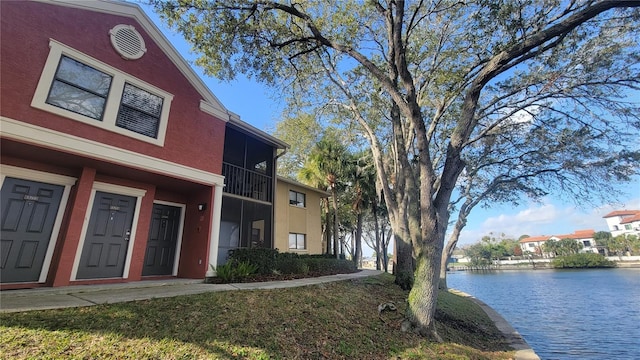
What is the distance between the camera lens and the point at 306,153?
72.4ft

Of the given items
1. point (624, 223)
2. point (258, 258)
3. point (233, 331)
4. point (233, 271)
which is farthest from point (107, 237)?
point (624, 223)

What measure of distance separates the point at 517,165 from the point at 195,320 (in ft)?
55.3

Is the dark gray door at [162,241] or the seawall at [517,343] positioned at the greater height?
the dark gray door at [162,241]

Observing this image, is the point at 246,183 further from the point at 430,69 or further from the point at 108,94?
the point at 430,69

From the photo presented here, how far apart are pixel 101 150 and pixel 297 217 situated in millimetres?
11849

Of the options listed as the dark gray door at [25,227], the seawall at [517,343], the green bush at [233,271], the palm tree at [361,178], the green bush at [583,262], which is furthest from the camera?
the green bush at [583,262]

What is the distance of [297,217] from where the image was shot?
17.4m

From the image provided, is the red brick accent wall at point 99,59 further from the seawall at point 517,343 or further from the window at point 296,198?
the seawall at point 517,343

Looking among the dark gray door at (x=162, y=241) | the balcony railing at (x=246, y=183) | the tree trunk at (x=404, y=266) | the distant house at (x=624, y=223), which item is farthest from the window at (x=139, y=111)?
the distant house at (x=624, y=223)

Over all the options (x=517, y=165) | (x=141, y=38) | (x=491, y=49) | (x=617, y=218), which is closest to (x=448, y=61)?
(x=491, y=49)

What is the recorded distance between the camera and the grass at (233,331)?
3389 millimetres

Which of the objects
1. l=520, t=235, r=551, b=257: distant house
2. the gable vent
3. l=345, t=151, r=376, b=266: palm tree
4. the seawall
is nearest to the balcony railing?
the gable vent

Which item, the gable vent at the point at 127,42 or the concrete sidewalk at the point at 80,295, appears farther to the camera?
the gable vent at the point at 127,42

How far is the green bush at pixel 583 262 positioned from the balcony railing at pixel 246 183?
73999mm
